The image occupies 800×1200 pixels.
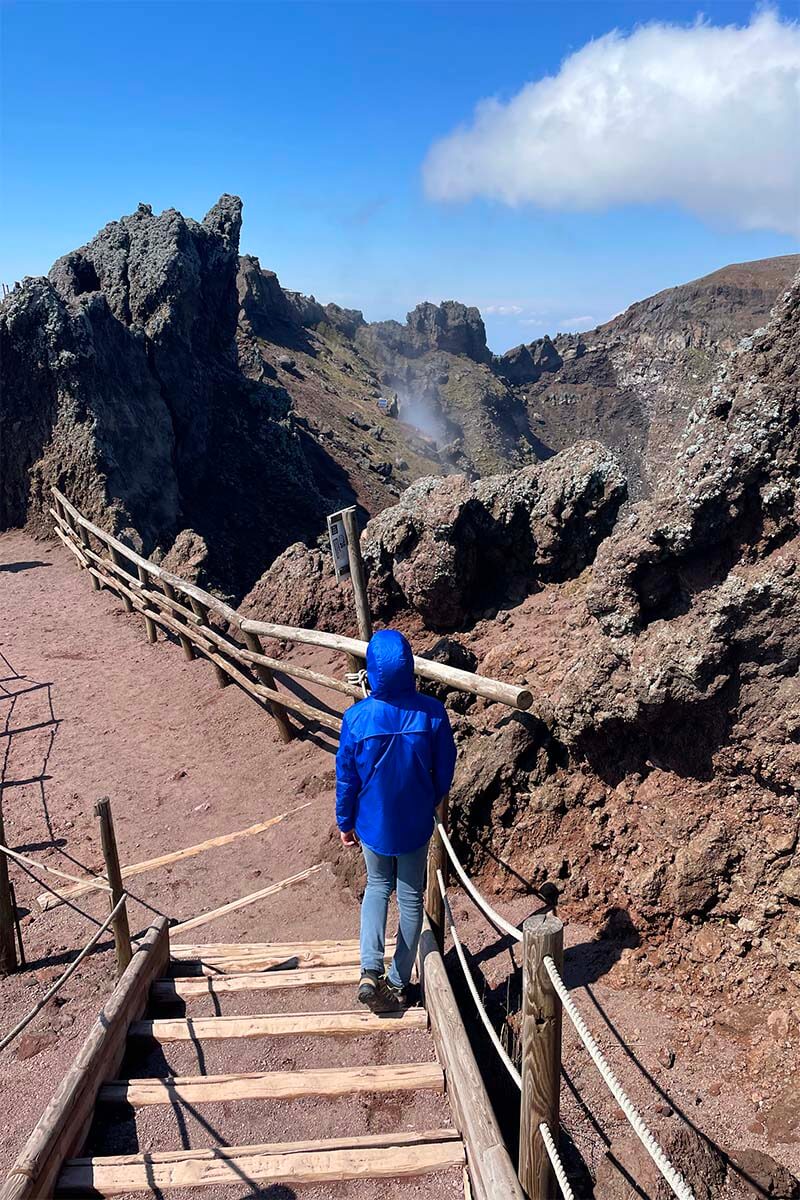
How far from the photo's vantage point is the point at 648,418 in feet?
228

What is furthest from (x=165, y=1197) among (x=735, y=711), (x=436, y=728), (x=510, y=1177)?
(x=735, y=711)

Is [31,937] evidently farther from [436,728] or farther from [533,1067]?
[533,1067]

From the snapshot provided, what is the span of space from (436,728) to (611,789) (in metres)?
1.49

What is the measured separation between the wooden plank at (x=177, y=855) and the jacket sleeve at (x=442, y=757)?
3.33m

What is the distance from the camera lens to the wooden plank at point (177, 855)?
5.88m

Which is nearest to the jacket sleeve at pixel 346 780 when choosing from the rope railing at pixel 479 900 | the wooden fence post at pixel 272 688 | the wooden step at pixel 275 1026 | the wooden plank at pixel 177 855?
the rope railing at pixel 479 900

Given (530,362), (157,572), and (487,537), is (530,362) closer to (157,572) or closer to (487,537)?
(157,572)

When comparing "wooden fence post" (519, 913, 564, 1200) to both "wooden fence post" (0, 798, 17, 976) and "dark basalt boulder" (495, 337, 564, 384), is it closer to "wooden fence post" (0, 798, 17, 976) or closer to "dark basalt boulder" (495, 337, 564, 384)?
"wooden fence post" (0, 798, 17, 976)

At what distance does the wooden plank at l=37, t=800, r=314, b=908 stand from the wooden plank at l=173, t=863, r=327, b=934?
2.76 feet

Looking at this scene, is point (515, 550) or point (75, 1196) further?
point (515, 550)

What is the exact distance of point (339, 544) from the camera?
616 centimetres

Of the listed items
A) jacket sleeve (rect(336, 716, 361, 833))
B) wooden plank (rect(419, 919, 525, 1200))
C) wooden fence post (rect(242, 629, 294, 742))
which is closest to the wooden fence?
wooden fence post (rect(242, 629, 294, 742))

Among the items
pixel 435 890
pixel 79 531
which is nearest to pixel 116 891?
pixel 435 890

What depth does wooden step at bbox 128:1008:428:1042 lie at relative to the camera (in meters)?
3.98
